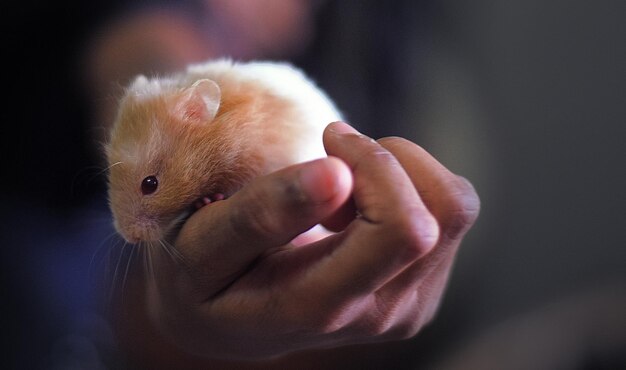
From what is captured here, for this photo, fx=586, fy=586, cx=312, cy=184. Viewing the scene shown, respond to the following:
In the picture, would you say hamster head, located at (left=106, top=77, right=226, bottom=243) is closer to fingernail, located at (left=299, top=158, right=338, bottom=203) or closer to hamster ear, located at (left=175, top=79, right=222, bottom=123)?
hamster ear, located at (left=175, top=79, right=222, bottom=123)

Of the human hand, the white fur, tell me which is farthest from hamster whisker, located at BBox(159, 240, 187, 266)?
the white fur

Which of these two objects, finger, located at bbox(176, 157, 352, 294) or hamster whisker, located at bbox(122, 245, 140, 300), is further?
hamster whisker, located at bbox(122, 245, 140, 300)

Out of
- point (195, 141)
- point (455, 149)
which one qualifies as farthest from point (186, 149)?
point (455, 149)

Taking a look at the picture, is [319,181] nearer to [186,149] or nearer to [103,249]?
A: [186,149]

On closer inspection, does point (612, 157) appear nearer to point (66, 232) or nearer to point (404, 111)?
point (404, 111)

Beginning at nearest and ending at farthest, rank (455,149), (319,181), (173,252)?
(319,181), (173,252), (455,149)

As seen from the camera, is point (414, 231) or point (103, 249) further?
point (103, 249)

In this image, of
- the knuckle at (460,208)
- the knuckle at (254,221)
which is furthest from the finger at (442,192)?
the knuckle at (254,221)

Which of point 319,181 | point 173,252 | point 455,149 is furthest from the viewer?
point 455,149
